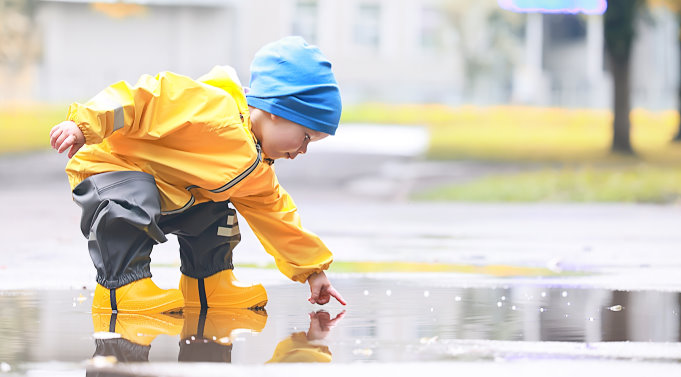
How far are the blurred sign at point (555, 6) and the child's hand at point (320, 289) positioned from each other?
33.5 ft

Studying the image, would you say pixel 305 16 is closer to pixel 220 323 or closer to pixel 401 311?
pixel 401 311

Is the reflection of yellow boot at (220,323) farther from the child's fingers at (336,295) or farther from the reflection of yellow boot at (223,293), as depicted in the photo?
the child's fingers at (336,295)

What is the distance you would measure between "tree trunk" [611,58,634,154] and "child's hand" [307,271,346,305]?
10.3 meters

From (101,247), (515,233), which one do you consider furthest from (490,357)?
(515,233)

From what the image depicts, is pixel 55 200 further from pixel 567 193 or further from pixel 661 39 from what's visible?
pixel 661 39

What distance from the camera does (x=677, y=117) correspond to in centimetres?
1400

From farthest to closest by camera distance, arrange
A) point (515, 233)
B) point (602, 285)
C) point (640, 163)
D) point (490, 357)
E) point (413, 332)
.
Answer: point (640, 163)
point (515, 233)
point (602, 285)
point (413, 332)
point (490, 357)

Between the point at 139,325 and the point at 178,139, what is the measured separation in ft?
2.13

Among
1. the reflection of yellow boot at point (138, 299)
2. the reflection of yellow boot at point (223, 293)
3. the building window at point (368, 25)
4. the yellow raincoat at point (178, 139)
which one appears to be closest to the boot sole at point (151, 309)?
the reflection of yellow boot at point (138, 299)

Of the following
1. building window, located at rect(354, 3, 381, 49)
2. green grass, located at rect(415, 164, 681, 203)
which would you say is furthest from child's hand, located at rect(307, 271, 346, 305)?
building window, located at rect(354, 3, 381, 49)

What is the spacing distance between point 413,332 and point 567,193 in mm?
8210

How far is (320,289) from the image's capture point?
3777 millimetres

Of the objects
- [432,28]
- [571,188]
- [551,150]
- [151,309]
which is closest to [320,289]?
[151,309]

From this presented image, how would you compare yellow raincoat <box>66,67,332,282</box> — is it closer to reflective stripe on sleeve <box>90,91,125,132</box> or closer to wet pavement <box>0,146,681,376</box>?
reflective stripe on sleeve <box>90,91,125,132</box>
